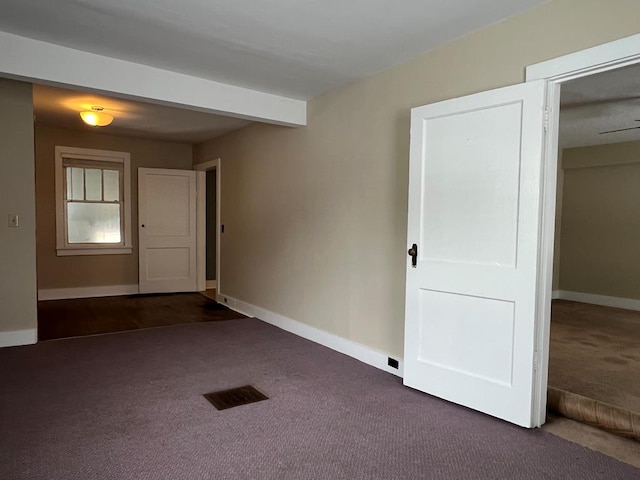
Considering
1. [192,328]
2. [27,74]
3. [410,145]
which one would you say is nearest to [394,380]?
[410,145]

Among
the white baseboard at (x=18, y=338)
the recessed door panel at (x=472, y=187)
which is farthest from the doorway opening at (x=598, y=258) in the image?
the white baseboard at (x=18, y=338)

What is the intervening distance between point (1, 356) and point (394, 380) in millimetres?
3264

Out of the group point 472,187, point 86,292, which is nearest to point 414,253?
point 472,187

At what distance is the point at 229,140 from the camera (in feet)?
19.6

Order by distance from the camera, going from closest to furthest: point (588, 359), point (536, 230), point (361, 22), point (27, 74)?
point (536, 230), point (361, 22), point (27, 74), point (588, 359)

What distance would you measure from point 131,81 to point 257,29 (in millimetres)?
1278

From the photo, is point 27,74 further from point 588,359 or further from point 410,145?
point 588,359

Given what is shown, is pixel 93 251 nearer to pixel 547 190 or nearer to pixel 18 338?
pixel 18 338

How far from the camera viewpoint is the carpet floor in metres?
2.81

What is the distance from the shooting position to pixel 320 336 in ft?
13.7

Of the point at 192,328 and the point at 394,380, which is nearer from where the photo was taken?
the point at 394,380

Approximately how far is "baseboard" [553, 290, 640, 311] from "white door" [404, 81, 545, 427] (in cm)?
458

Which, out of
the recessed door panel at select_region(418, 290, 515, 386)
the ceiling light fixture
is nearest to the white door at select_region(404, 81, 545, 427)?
the recessed door panel at select_region(418, 290, 515, 386)

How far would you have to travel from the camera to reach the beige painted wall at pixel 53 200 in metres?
6.02
